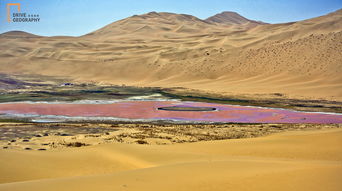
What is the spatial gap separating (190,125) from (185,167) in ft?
49.4

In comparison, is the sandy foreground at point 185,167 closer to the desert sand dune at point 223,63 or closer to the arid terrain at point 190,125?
the arid terrain at point 190,125

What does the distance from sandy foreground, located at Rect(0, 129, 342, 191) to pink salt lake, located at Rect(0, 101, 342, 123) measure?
10.8m

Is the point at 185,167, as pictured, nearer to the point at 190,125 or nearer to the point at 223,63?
the point at 190,125

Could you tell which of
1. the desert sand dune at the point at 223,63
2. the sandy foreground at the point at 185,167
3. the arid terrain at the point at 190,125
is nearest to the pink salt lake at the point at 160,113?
the arid terrain at the point at 190,125

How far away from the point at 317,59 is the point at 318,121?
145 feet

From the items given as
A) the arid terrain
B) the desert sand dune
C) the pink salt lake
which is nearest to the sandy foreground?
the arid terrain

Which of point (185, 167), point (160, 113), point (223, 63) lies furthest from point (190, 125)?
point (223, 63)

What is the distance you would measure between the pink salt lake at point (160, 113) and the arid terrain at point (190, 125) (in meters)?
0.45

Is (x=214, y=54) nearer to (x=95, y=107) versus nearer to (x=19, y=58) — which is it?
(x=95, y=107)

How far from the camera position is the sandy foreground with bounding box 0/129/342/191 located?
8.36 meters

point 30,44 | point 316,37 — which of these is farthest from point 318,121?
point 30,44

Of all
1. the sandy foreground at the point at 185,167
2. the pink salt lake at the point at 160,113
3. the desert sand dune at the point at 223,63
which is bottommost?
the sandy foreground at the point at 185,167

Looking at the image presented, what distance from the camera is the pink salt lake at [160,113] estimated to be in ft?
96.8

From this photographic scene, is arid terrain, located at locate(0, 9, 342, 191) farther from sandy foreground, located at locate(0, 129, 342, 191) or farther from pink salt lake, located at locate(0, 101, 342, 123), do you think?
pink salt lake, located at locate(0, 101, 342, 123)
